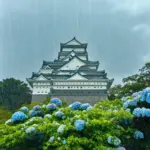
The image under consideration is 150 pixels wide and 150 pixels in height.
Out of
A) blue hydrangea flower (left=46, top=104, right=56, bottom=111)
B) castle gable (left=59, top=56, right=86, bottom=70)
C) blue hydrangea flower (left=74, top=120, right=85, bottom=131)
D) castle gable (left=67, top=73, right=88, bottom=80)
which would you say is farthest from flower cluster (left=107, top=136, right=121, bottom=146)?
castle gable (left=59, top=56, right=86, bottom=70)

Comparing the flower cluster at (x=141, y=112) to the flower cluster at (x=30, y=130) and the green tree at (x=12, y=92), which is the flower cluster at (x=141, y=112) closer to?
the flower cluster at (x=30, y=130)

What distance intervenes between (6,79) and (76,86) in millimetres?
13721

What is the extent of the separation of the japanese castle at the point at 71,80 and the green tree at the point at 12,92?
4.77 meters

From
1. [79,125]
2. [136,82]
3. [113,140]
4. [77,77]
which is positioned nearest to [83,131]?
[79,125]

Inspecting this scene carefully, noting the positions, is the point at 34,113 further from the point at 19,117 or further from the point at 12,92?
the point at 12,92

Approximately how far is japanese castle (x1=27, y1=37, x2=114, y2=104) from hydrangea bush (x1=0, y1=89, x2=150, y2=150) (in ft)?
108

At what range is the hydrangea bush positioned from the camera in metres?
6.10

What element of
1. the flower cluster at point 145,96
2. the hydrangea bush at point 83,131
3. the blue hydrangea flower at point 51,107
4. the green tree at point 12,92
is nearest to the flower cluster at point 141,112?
the hydrangea bush at point 83,131

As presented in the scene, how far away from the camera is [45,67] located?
4884 centimetres

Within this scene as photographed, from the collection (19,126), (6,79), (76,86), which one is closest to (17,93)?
(6,79)

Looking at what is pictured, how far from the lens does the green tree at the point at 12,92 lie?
50000 mm

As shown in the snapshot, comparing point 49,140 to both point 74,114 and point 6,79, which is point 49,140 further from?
point 6,79

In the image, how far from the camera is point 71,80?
4231cm

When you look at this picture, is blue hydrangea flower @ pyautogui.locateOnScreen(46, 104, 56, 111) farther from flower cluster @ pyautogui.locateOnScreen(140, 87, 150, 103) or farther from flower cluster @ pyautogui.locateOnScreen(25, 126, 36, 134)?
flower cluster @ pyautogui.locateOnScreen(140, 87, 150, 103)
